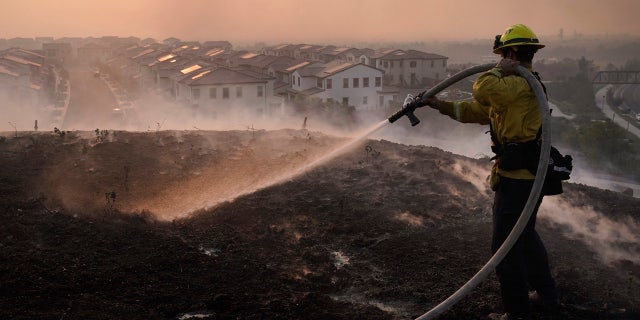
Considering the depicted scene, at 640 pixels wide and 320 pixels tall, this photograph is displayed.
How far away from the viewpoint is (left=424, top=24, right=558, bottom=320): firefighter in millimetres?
5117

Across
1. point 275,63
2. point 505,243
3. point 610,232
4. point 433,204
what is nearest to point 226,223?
point 433,204

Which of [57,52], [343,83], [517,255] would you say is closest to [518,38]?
[517,255]

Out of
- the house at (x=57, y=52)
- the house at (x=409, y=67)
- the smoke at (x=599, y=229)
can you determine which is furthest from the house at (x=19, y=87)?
the house at (x=57, y=52)

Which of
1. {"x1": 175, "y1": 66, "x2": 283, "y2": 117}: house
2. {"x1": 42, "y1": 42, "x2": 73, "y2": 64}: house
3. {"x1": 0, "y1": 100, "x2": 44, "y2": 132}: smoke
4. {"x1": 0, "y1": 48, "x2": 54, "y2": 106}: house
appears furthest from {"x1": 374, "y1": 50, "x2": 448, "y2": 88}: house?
{"x1": 42, "y1": 42, "x2": 73, "y2": 64}: house

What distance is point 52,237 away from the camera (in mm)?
7211

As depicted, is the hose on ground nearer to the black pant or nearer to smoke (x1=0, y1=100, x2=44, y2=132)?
the black pant

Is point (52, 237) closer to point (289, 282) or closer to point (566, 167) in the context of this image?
point (289, 282)

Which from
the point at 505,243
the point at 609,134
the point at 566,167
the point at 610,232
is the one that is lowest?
the point at 609,134

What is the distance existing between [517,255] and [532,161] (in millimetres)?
885

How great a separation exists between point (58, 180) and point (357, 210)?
18.9 ft

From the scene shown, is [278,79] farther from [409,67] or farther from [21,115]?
[21,115]

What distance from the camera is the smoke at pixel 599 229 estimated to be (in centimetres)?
778

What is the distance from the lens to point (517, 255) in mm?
5223

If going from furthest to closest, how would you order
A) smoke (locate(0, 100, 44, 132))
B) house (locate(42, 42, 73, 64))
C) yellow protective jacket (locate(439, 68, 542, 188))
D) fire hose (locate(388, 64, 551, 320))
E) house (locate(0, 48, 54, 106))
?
house (locate(42, 42, 73, 64)) → house (locate(0, 48, 54, 106)) → smoke (locate(0, 100, 44, 132)) → yellow protective jacket (locate(439, 68, 542, 188)) → fire hose (locate(388, 64, 551, 320))
